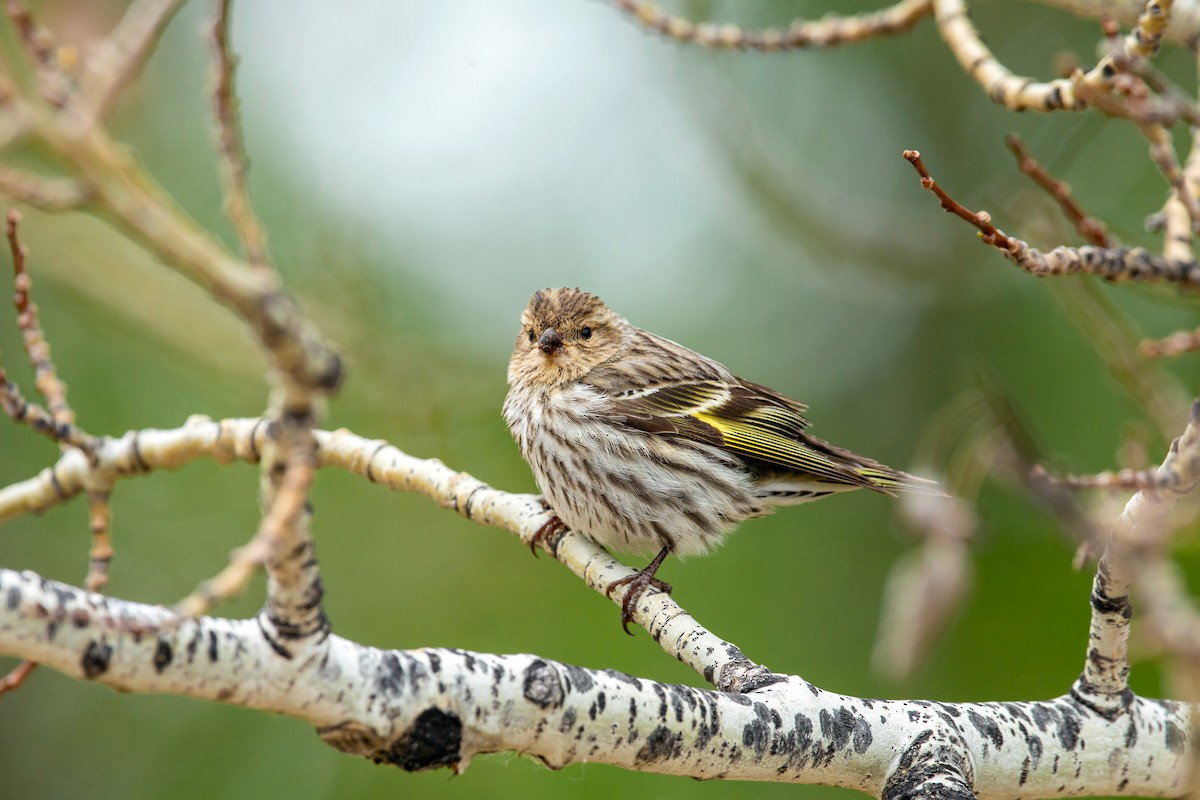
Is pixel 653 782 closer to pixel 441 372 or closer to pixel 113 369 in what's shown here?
pixel 441 372

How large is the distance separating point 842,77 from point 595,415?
24.0 ft

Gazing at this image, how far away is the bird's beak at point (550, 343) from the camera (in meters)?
6.34

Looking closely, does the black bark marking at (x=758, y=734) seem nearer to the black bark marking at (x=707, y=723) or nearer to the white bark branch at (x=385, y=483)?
the black bark marking at (x=707, y=723)

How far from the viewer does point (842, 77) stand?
12.1m

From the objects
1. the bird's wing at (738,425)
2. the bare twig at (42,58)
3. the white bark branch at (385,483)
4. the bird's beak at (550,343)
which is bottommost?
the bare twig at (42,58)

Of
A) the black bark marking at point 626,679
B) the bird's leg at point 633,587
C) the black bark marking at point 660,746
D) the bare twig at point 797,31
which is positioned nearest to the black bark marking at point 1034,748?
the black bark marking at point 660,746

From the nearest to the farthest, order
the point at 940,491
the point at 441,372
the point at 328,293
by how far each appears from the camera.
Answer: the point at 940,491 → the point at 328,293 → the point at 441,372

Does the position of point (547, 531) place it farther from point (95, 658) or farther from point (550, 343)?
point (95, 658)

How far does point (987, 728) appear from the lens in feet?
11.8

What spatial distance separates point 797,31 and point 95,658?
13.5ft

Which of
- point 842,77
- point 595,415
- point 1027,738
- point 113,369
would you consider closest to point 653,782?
point 595,415

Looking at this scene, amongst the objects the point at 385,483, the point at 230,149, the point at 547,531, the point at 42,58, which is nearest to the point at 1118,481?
the point at 230,149

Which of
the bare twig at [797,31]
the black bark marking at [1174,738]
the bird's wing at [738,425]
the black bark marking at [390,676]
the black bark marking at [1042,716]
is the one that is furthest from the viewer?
the bird's wing at [738,425]

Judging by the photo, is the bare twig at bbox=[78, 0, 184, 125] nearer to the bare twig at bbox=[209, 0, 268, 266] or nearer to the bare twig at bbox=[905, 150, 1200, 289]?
the bare twig at bbox=[209, 0, 268, 266]
